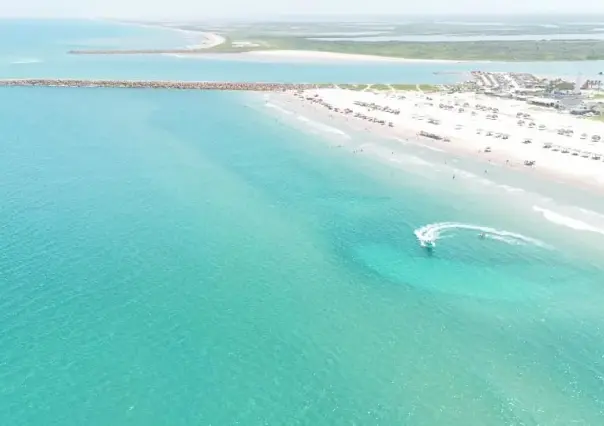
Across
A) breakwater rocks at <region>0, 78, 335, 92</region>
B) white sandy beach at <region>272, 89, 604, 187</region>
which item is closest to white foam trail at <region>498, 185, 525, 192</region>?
white sandy beach at <region>272, 89, 604, 187</region>

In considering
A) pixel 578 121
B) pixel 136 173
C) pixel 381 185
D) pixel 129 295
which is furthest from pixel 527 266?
pixel 578 121

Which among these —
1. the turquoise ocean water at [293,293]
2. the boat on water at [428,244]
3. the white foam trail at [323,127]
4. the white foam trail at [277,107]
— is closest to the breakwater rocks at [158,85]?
the white foam trail at [277,107]

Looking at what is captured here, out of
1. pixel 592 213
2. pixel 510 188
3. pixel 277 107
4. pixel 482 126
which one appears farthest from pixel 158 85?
pixel 592 213

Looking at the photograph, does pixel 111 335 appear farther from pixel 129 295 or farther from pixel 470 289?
pixel 470 289

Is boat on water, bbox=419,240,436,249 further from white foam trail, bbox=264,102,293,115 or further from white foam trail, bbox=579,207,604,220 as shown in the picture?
white foam trail, bbox=264,102,293,115

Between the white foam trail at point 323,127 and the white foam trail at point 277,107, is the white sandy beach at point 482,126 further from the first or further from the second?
the white foam trail at point 277,107

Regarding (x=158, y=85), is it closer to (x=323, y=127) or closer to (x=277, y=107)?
(x=277, y=107)
